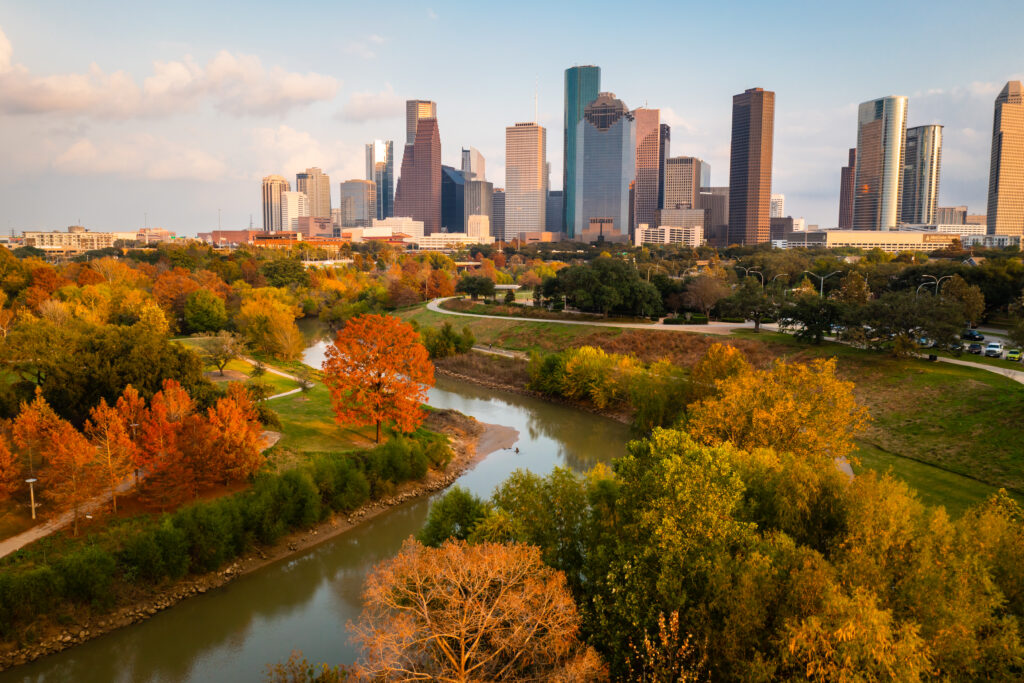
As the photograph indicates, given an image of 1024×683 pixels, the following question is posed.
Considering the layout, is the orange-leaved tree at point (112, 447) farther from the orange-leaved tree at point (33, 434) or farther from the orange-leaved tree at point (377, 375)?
the orange-leaved tree at point (377, 375)

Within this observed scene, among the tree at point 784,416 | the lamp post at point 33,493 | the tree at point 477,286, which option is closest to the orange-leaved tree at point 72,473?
the lamp post at point 33,493

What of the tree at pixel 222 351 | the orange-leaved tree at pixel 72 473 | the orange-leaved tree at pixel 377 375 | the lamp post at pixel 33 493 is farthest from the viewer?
the tree at pixel 222 351

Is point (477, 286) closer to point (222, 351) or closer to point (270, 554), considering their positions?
point (222, 351)

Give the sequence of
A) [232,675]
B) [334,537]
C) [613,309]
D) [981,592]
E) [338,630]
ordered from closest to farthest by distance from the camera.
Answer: [981,592]
[232,675]
[338,630]
[334,537]
[613,309]

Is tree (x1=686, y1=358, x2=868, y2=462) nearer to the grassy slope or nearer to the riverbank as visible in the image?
the grassy slope

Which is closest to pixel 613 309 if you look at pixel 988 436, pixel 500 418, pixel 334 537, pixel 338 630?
pixel 500 418

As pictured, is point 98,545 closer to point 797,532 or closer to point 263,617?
point 263,617

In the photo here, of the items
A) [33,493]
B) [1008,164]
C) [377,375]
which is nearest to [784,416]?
[377,375]

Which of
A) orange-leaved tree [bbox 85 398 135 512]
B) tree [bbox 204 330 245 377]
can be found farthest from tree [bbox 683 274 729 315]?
orange-leaved tree [bbox 85 398 135 512]
